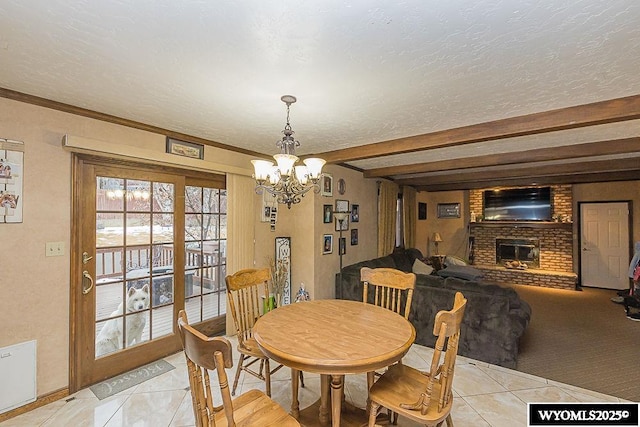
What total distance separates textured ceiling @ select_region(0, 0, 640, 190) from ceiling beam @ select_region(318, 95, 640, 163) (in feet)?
0.29

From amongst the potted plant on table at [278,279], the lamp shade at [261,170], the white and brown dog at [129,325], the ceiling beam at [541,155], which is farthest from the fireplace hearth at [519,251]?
the white and brown dog at [129,325]

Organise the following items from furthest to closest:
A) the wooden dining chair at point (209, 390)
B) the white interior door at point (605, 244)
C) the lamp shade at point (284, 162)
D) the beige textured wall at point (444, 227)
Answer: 1. the beige textured wall at point (444, 227)
2. the white interior door at point (605, 244)
3. the lamp shade at point (284, 162)
4. the wooden dining chair at point (209, 390)

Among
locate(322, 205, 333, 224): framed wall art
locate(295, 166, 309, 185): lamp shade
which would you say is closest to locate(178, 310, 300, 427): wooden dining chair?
locate(295, 166, 309, 185): lamp shade

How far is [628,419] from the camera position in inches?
85.7

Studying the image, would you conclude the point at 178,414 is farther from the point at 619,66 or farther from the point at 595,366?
the point at 595,366

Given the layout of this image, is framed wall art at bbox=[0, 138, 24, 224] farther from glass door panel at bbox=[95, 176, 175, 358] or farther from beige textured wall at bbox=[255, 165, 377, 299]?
beige textured wall at bbox=[255, 165, 377, 299]

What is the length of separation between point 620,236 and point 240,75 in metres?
8.10

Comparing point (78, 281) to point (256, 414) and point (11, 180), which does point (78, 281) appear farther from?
point (256, 414)

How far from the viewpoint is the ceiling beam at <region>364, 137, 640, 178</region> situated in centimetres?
331

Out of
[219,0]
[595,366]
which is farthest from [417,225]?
[219,0]

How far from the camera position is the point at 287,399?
2.41m

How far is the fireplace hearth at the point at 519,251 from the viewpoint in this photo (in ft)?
22.3

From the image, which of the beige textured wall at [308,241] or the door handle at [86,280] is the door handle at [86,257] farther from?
the beige textured wall at [308,241]

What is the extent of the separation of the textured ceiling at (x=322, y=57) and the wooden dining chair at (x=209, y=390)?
1380mm
